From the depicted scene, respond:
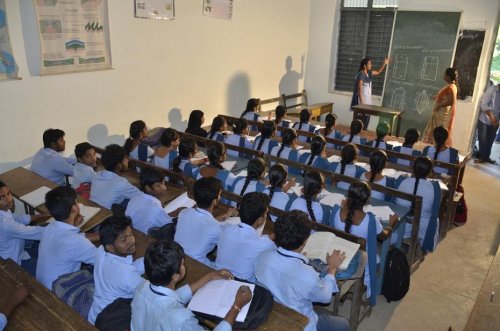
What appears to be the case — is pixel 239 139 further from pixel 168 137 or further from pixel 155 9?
pixel 155 9

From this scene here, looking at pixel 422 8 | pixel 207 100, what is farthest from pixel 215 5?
pixel 422 8

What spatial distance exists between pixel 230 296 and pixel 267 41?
249 inches

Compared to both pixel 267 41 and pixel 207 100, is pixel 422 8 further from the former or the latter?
pixel 207 100

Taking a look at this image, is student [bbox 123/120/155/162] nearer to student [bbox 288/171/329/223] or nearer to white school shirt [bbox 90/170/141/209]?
white school shirt [bbox 90/170/141/209]

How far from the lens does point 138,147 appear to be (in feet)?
14.5

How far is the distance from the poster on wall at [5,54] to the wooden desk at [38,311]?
2809 millimetres

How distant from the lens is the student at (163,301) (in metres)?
1.65

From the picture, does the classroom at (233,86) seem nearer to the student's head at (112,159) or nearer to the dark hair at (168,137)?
the dark hair at (168,137)

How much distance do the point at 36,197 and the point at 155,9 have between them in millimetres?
3255

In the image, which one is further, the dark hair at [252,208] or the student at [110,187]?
the student at [110,187]

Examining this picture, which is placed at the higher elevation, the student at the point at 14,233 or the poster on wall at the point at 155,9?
the poster on wall at the point at 155,9

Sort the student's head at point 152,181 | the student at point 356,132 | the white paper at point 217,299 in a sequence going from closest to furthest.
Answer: the white paper at point 217,299, the student's head at point 152,181, the student at point 356,132

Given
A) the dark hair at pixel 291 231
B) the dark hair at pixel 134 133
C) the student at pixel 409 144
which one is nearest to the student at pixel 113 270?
the dark hair at pixel 291 231

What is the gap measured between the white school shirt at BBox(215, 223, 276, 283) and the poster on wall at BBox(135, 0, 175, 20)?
3.94 meters
